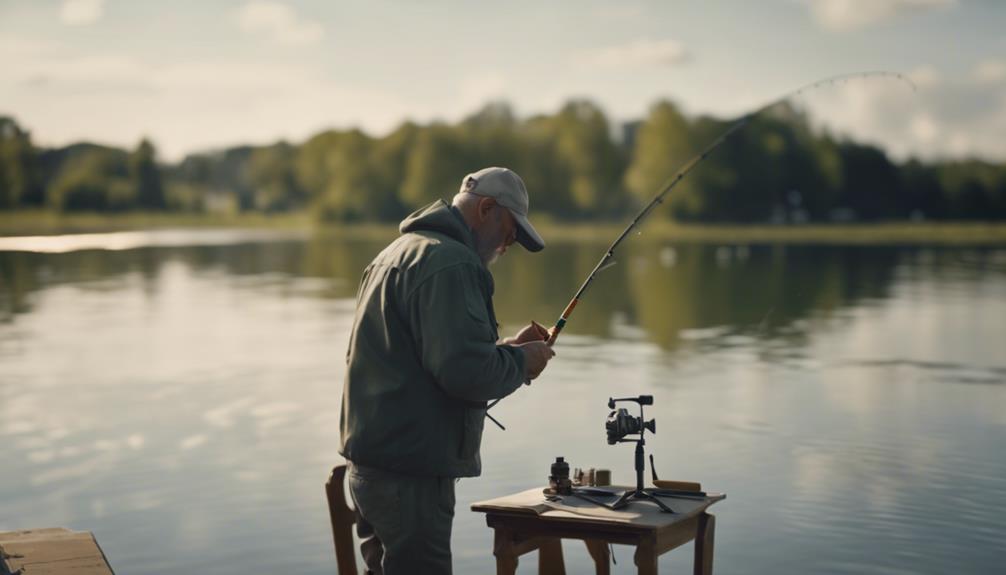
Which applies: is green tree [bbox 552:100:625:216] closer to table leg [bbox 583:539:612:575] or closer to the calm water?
the calm water

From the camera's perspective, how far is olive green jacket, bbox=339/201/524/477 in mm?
4070

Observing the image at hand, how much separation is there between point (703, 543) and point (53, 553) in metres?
2.81

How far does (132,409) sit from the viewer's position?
12.2 meters

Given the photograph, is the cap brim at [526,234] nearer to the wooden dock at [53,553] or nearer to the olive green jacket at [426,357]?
the olive green jacket at [426,357]

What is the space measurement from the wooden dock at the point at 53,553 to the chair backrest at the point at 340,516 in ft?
3.66

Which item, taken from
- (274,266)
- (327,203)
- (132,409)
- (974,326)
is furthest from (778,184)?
(132,409)

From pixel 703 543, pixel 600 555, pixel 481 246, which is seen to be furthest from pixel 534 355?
pixel 600 555

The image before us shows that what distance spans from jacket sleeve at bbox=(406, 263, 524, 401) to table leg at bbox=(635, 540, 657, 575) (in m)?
0.68

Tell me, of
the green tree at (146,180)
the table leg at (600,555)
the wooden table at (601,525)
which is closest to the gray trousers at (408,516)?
the wooden table at (601,525)

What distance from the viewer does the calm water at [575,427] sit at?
7.49 m

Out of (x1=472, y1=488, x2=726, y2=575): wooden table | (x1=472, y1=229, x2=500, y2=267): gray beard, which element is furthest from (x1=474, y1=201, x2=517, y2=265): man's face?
(x1=472, y1=488, x2=726, y2=575): wooden table

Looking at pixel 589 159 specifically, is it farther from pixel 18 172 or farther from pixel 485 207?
pixel 485 207

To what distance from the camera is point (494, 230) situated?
438 centimetres

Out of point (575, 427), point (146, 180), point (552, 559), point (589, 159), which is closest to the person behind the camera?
point (552, 559)
